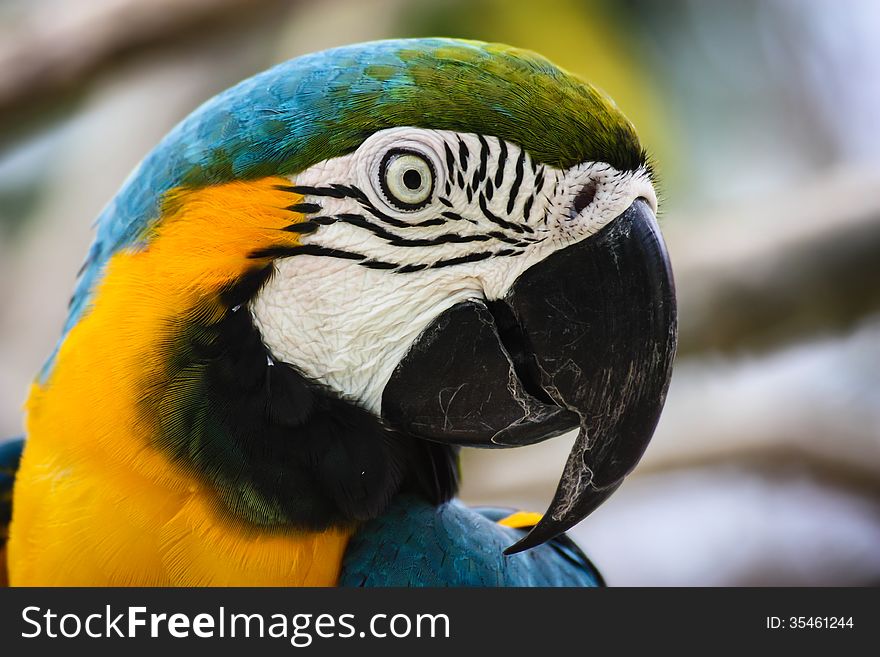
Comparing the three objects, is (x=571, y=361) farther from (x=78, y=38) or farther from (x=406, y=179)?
(x=78, y=38)

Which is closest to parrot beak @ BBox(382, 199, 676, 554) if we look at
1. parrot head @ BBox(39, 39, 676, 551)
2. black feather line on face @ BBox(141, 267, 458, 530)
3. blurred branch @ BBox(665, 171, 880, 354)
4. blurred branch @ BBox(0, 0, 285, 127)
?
parrot head @ BBox(39, 39, 676, 551)

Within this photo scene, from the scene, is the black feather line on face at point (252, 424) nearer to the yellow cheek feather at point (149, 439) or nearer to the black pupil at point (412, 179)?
the yellow cheek feather at point (149, 439)

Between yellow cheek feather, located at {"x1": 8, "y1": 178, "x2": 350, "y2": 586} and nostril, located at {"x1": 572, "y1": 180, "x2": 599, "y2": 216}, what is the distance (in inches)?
13.9

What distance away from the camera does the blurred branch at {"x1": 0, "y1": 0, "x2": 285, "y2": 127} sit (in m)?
1.96

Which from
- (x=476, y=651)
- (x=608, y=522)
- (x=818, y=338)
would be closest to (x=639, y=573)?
(x=608, y=522)

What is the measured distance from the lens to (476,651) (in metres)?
1.19

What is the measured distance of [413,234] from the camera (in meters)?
1.05

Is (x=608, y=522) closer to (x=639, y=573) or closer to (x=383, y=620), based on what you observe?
(x=639, y=573)

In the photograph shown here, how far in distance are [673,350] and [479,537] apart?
0.41 m

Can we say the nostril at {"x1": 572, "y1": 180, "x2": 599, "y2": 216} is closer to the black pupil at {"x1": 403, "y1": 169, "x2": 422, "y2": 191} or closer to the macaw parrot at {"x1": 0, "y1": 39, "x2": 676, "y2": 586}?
the macaw parrot at {"x1": 0, "y1": 39, "x2": 676, "y2": 586}

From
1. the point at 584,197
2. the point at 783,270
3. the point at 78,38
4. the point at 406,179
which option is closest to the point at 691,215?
the point at 783,270

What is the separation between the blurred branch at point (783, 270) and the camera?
2.02m

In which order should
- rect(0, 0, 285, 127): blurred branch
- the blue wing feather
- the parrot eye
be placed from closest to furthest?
the parrot eye < the blue wing feather < rect(0, 0, 285, 127): blurred branch

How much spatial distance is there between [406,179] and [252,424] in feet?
1.21
